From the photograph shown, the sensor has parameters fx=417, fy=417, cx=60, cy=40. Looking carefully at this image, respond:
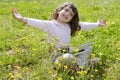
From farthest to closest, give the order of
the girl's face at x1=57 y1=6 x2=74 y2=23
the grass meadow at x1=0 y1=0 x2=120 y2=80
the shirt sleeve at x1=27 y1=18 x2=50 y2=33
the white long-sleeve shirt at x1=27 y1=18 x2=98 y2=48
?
the girl's face at x1=57 y1=6 x2=74 y2=23
the white long-sleeve shirt at x1=27 y1=18 x2=98 y2=48
the shirt sleeve at x1=27 y1=18 x2=50 y2=33
the grass meadow at x1=0 y1=0 x2=120 y2=80

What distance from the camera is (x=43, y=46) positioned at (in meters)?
5.12

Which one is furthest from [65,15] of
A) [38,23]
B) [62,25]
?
[38,23]

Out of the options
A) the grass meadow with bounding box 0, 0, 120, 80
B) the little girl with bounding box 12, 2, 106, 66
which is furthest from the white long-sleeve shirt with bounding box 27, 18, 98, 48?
the grass meadow with bounding box 0, 0, 120, 80

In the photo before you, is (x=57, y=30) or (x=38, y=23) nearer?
(x=38, y=23)

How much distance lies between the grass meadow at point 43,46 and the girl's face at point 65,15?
454 millimetres

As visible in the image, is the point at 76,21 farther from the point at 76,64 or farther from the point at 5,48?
the point at 5,48

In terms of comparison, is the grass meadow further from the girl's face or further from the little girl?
the girl's face

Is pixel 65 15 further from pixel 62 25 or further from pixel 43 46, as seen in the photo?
pixel 43 46

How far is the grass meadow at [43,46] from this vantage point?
15.4 ft

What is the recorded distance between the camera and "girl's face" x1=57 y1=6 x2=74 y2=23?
5.39 meters

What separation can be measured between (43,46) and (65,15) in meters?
0.55

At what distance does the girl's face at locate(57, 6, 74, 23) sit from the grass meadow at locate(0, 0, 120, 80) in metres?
0.45

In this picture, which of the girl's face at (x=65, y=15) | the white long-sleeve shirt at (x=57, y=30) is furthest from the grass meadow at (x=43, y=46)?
the girl's face at (x=65, y=15)

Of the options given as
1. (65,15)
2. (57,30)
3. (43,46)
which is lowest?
(43,46)
